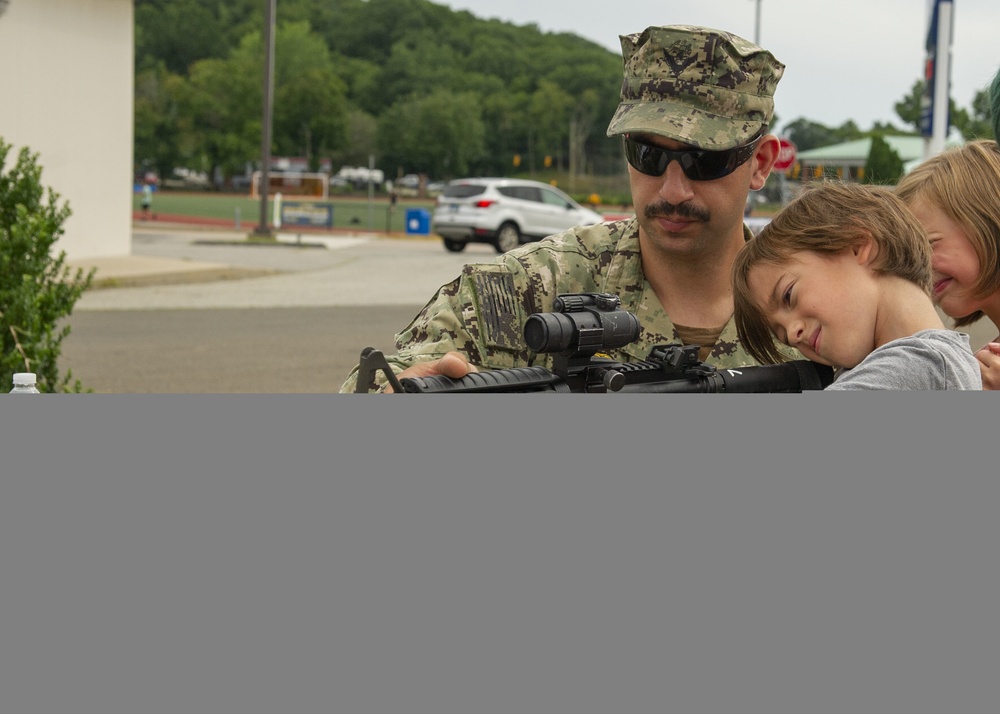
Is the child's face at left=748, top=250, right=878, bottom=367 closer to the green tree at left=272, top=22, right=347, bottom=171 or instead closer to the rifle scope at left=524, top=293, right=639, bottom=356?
the rifle scope at left=524, top=293, right=639, bottom=356

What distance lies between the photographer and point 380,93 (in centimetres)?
12238

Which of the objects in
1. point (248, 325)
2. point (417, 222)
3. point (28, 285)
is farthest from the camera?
point (417, 222)

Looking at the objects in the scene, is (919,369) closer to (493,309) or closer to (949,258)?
(949,258)

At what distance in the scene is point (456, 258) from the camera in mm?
27516

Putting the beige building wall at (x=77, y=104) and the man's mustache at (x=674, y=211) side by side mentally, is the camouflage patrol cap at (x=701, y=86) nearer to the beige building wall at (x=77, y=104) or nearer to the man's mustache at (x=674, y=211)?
the man's mustache at (x=674, y=211)

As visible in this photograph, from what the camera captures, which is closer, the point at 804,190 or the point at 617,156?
the point at 804,190

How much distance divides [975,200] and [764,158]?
0.65 metres

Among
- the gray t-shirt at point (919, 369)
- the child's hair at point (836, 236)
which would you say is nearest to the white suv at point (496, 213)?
the child's hair at point (836, 236)

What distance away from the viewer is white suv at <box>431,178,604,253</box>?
28.5m

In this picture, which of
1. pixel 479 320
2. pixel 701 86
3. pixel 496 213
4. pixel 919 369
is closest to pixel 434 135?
pixel 496 213

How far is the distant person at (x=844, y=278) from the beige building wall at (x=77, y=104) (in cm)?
1817

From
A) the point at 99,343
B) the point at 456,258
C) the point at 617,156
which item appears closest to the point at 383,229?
the point at 456,258

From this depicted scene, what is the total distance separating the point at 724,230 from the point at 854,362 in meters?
0.91

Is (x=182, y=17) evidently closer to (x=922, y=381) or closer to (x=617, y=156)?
(x=617, y=156)
